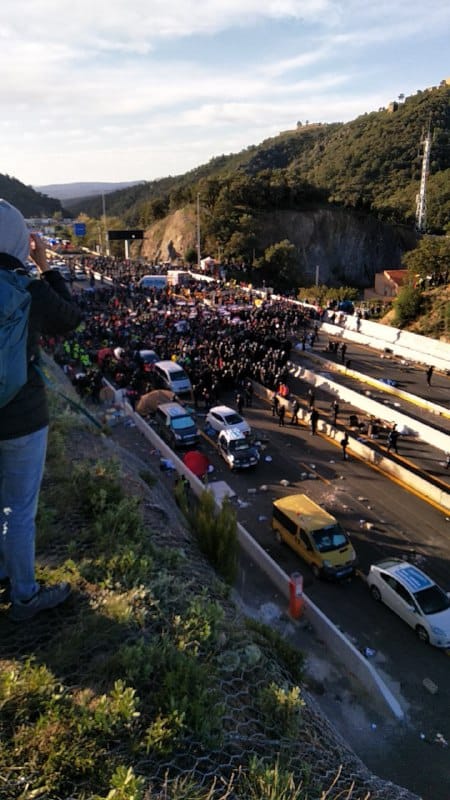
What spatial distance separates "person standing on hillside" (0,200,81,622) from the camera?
114 inches

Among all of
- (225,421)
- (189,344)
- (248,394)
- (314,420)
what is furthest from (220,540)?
(189,344)

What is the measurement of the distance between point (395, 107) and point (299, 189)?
62937 millimetres

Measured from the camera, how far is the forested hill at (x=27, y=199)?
166m

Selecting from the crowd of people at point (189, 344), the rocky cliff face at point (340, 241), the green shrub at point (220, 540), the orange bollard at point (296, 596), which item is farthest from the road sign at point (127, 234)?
the green shrub at point (220, 540)

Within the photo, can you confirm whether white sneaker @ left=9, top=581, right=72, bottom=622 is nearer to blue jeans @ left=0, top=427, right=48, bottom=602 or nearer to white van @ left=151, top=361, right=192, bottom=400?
blue jeans @ left=0, top=427, right=48, bottom=602

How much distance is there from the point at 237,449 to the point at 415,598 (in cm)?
812

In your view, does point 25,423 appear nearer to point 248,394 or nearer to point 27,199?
point 248,394

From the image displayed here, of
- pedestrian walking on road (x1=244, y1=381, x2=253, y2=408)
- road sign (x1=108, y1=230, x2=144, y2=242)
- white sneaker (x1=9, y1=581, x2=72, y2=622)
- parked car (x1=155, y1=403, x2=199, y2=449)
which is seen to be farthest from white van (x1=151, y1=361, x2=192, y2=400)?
road sign (x1=108, y1=230, x2=144, y2=242)

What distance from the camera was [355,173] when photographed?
105 metres

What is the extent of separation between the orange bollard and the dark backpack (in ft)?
30.0

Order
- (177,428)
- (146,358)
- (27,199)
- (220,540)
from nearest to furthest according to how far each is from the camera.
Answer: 1. (220,540)
2. (177,428)
3. (146,358)
4. (27,199)

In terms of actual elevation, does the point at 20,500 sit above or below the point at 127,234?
below

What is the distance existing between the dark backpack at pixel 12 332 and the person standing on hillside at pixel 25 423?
4.4 inches

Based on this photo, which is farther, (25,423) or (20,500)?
(20,500)
